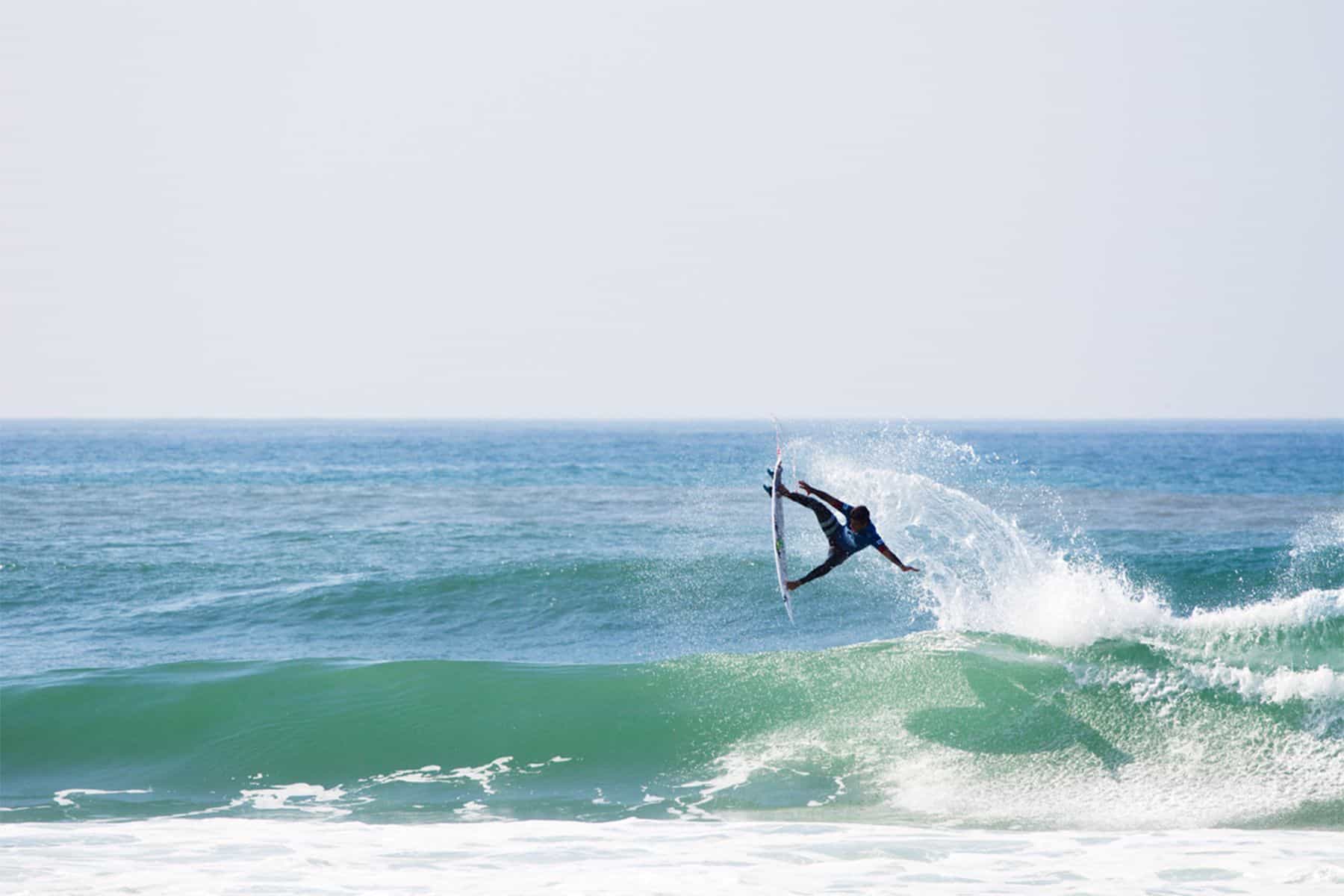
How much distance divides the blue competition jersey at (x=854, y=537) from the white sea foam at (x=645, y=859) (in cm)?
308

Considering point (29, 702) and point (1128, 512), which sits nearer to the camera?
point (29, 702)

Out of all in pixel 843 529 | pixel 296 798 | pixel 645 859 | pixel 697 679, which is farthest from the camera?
pixel 697 679

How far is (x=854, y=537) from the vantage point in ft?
41.0

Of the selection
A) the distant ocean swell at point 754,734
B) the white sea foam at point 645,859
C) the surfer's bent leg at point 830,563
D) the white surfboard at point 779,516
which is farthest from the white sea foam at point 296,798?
the surfer's bent leg at point 830,563

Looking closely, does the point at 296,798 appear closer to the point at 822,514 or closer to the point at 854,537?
the point at 822,514

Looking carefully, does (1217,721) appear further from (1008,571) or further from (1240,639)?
(1008,571)

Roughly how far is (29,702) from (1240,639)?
1378cm

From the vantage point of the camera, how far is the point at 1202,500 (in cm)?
4419

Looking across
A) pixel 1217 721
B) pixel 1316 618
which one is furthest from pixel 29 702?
pixel 1316 618

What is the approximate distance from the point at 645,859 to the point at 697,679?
5.37 meters

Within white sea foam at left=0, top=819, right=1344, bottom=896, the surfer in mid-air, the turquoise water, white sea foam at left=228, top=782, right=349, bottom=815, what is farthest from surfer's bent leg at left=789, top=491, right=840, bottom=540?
white sea foam at left=228, top=782, right=349, bottom=815

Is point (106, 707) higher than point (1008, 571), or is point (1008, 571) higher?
point (1008, 571)

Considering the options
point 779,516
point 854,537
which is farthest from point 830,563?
point 779,516

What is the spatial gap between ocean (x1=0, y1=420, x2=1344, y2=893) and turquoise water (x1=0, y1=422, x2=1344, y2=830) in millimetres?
50
